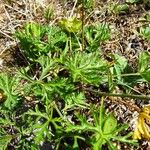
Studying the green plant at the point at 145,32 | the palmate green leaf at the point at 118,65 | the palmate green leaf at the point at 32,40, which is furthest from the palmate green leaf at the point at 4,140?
the green plant at the point at 145,32

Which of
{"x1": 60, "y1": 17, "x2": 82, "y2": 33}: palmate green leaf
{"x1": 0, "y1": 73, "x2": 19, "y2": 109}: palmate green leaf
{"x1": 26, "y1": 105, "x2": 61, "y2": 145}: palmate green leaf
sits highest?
{"x1": 60, "y1": 17, "x2": 82, "y2": 33}: palmate green leaf

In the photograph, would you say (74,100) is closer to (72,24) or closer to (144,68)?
(144,68)

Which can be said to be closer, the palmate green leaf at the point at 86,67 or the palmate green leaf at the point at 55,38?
the palmate green leaf at the point at 86,67

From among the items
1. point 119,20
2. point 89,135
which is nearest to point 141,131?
point 89,135

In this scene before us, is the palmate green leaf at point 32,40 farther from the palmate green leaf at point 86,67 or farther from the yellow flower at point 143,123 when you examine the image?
the yellow flower at point 143,123

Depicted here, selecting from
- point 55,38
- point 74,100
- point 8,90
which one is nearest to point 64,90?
point 74,100

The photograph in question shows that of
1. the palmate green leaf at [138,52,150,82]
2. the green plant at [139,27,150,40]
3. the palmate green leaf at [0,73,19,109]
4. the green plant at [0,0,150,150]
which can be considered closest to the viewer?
the green plant at [0,0,150,150]

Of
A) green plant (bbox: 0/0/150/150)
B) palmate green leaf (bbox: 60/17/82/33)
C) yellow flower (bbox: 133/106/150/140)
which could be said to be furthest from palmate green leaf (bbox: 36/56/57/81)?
yellow flower (bbox: 133/106/150/140)

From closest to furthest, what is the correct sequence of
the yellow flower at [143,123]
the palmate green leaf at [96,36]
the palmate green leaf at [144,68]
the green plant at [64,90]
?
the yellow flower at [143,123] < the green plant at [64,90] < the palmate green leaf at [144,68] < the palmate green leaf at [96,36]

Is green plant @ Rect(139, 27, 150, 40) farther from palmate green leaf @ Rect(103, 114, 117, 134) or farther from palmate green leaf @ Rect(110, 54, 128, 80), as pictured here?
palmate green leaf @ Rect(103, 114, 117, 134)
